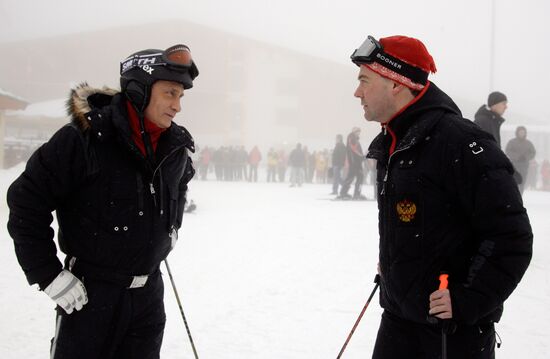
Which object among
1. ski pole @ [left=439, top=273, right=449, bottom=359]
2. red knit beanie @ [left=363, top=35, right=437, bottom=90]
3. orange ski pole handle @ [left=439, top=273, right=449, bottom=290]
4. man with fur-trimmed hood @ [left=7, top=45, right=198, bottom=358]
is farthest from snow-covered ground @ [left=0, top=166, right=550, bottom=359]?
red knit beanie @ [left=363, top=35, right=437, bottom=90]

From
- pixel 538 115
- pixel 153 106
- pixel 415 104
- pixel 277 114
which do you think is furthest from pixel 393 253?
pixel 538 115

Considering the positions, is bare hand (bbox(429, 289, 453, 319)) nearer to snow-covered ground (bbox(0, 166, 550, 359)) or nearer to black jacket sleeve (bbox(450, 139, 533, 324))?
black jacket sleeve (bbox(450, 139, 533, 324))

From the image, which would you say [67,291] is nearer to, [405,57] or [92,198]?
[92,198]

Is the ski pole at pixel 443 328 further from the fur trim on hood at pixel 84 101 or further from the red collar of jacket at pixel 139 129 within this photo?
the fur trim on hood at pixel 84 101

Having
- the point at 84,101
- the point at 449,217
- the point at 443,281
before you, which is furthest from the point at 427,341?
the point at 84,101

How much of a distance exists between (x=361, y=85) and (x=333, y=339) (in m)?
2.37

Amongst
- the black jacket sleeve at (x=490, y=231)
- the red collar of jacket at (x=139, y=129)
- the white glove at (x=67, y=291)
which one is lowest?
the white glove at (x=67, y=291)

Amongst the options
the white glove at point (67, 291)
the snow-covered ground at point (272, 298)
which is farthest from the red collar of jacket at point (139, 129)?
the snow-covered ground at point (272, 298)

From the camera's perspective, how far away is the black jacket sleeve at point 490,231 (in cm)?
174

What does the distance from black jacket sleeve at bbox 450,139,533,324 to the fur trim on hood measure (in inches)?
62.0

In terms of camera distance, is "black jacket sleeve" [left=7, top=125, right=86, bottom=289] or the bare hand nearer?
the bare hand

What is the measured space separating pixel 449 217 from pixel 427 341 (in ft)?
1.71

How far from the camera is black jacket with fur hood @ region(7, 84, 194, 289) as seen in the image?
2.03m

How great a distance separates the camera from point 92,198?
2.11 meters
